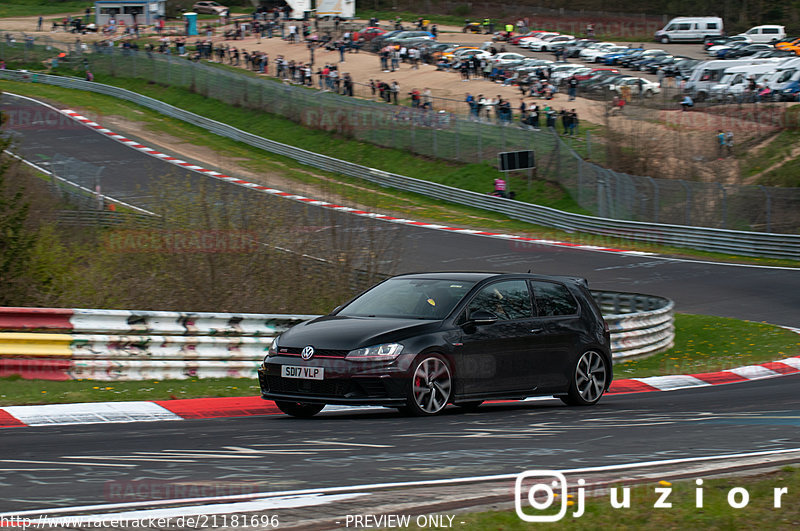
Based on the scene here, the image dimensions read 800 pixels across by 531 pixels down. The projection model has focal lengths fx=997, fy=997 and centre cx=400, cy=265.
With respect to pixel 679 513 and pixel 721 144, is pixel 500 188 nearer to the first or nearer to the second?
pixel 721 144

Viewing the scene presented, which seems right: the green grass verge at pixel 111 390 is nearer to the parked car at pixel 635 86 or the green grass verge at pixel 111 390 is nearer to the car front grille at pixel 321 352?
the car front grille at pixel 321 352

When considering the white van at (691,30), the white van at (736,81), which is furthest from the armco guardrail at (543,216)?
the white van at (691,30)

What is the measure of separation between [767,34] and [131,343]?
76.0 m

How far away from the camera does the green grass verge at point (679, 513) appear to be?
5.01 metres

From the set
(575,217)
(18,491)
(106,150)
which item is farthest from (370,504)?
(106,150)

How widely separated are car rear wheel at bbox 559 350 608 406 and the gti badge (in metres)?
3.20

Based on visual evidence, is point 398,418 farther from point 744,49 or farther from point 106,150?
point 744,49

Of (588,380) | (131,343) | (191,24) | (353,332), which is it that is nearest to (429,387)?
(353,332)

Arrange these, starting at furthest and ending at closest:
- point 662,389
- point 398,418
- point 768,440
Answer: point 662,389 → point 398,418 → point 768,440

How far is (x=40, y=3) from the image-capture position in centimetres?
11056

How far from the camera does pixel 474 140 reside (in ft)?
151

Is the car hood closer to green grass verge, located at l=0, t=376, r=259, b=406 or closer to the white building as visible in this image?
green grass verge, located at l=0, t=376, r=259, b=406

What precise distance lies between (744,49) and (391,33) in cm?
2622

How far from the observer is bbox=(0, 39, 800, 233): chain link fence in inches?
1361
